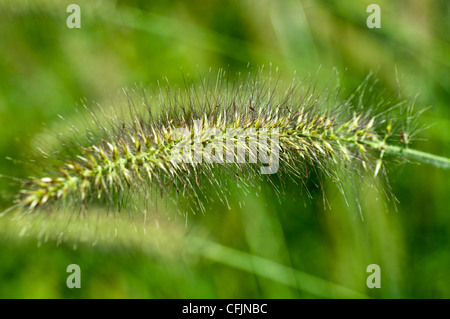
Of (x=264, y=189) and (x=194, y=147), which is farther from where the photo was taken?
(x=264, y=189)

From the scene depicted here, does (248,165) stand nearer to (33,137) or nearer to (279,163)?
(279,163)

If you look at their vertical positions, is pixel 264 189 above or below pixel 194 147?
above

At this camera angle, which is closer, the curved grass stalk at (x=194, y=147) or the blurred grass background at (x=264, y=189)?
the curved grass stalk at (x=194, y=147)

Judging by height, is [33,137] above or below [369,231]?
above

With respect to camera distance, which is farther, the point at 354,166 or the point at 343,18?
the point at 343,18

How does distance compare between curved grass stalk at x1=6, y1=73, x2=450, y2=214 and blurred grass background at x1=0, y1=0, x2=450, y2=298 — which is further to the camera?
blurred grass background at x1=0, y1=0, x2=450, y2=298

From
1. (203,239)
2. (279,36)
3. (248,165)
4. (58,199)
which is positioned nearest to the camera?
(58,199)
